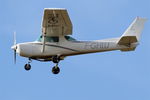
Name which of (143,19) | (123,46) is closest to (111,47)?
(123,46)

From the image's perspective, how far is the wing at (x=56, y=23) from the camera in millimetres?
25156

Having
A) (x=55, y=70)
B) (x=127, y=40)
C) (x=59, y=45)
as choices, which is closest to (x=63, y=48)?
(x=59, y=45)

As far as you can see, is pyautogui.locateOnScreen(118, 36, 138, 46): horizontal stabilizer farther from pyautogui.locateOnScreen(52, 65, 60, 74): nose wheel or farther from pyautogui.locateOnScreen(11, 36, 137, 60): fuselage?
pyautogui.locateOnScreen(52, 65, 60, 74): nose wheel

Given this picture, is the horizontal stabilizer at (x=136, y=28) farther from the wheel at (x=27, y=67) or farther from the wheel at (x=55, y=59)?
the wheel at (x=27, y=67)

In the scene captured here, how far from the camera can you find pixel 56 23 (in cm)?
2630

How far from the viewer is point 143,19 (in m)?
28.7

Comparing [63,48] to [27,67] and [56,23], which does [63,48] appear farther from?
[27,67]

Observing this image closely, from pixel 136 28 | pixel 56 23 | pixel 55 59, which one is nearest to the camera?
pixel 56 23

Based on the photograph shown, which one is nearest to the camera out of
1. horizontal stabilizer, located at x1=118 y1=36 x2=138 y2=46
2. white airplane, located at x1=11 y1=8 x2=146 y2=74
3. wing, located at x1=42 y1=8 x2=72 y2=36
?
wing, located at x1=42 y1=8 x2=72 y2=36

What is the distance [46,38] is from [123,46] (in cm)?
404

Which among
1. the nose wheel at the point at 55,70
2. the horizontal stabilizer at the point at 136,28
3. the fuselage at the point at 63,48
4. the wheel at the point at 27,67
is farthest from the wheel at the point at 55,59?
the horizontal stabilizer at the point at 136,28

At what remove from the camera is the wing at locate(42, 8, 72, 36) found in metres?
25.2

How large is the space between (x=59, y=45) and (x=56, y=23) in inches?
48.1

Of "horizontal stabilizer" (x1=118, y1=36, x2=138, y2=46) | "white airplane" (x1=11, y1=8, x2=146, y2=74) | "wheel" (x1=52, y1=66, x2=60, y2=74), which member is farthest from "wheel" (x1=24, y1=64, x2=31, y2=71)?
"horizontal stabilizer" (x1=118, y1=36, x2=138, y2=46)
